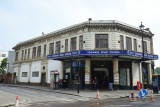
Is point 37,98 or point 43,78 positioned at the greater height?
point 43,78

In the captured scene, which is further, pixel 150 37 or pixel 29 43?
pixel 29 43

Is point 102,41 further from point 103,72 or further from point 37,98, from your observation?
point 37,98

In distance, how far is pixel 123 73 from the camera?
24312 mm

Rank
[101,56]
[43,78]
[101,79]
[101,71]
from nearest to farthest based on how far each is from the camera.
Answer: [101,56] < [101,71] < [101,79] < [43,78]

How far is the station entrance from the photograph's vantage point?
24219mm

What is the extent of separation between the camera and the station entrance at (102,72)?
24219 millimetres

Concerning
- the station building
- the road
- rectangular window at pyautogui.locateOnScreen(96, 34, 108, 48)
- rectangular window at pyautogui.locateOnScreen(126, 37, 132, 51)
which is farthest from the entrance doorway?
the road

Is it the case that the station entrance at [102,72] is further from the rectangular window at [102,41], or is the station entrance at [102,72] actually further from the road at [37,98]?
the road at [37,98]

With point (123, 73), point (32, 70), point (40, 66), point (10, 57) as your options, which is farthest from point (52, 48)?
point (10, 57)

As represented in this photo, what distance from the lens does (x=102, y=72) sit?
81.3 feet

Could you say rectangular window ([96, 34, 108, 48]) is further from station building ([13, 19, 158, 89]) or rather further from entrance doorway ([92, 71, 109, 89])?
entrance doorway ([92, 71, 109, 89])

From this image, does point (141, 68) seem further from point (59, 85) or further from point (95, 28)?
point (59, 85)

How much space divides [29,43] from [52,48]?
31.1ft

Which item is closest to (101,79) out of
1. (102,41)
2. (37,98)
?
(102,41)
